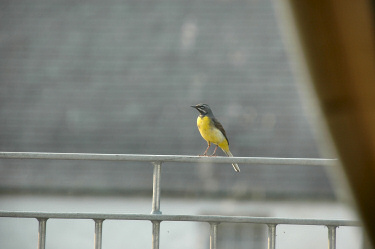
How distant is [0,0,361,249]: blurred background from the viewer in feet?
41.6

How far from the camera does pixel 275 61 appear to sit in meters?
13.4

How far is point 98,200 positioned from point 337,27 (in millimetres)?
12637

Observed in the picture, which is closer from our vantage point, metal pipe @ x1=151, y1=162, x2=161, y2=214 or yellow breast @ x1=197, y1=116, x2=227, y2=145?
metal pipe @ x1=151, y1=162, x2=161, y2=214

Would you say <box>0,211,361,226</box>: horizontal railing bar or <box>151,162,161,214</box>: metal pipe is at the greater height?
<box>151,162,161,214</box>: metal pipe

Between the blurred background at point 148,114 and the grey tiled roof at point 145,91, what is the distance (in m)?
0.02

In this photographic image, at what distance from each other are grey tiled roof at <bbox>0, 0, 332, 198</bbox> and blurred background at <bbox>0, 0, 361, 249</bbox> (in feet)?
0.07

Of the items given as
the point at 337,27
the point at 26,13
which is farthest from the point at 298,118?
the point at 337,27

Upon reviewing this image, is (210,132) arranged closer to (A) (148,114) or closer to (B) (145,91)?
(A) (148,114)

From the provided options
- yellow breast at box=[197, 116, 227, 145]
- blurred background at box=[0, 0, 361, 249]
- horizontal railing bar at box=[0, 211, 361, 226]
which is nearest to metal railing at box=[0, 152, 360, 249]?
horizontal railing bar at box=[0, 211, 361, 226]

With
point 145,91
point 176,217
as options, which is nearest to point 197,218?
point 176,217

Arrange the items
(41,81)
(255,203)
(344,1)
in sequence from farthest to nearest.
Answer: (41,81)
(255,203)
(344,1)

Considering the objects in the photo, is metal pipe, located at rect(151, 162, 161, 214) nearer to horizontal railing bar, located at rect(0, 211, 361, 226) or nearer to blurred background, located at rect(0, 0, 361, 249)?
horizontal railing bar, located at rect(0, 211, 361, 226)

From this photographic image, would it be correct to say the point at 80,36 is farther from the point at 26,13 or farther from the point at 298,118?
the point at 298,118

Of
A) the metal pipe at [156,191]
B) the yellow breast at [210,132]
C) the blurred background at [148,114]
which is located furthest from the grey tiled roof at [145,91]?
the metal pipe at [156,191]
